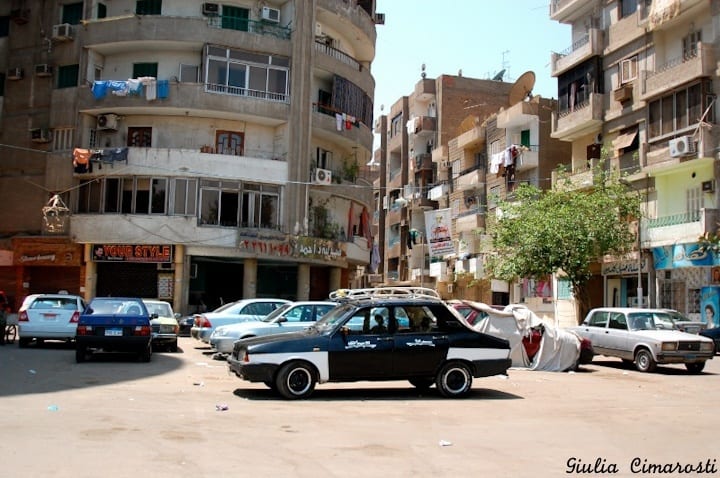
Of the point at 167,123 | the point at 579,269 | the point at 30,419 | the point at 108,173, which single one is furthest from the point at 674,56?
the point at 30,419

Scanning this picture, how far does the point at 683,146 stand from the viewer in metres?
31.5

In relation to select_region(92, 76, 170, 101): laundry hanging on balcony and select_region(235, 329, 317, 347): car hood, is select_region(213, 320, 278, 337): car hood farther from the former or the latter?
select_region(92, 76, 170, 101): laundry hanging on balcony

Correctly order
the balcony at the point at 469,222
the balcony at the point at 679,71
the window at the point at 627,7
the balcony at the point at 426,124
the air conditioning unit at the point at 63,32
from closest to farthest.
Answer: the balcony at the point at 679,71
the window at the point at 627,7
the air conditioning unit at the point at 63,32
the balcony at the point at 469,222
the balcony at the point at 426,124

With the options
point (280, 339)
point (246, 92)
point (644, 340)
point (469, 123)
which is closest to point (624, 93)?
point (246, 92)

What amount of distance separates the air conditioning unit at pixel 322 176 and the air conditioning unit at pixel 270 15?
25.3 feet

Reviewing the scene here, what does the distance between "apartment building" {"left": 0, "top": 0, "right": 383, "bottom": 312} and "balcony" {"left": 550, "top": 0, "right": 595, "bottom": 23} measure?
40.3ft

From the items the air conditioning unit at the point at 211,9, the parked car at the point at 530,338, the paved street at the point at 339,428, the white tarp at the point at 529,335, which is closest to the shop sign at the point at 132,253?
the air conditioning unit at the point at 211,9

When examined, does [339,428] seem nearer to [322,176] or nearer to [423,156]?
[322,176]

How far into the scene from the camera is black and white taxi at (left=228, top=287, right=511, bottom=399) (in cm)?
1248

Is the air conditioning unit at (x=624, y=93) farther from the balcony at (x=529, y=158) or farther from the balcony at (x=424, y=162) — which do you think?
the balcony at (x=424, y=162)

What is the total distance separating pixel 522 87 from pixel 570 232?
20.1m

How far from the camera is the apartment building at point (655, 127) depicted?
104 feet

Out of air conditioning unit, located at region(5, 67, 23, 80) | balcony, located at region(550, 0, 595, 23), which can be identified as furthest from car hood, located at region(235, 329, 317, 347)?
balcony, located at region(550, 0, 595, 23)

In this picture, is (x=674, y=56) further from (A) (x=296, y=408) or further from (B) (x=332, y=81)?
(A) (x=296, y=408)
